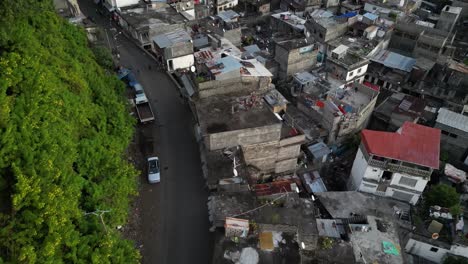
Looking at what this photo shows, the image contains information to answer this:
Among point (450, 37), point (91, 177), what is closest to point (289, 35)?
point (450, 37)

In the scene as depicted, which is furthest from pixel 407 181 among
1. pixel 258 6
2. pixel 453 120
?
pixel 258 6

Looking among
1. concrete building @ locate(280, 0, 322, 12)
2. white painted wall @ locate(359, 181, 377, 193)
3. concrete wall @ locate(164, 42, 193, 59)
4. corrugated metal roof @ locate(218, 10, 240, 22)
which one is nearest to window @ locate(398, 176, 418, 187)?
white painted wall @ locate(359, 181, 377, 193)

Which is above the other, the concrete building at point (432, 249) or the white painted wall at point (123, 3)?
the white painted wall at point (123, 3)

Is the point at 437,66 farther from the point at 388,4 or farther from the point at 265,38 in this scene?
the point at 265,38

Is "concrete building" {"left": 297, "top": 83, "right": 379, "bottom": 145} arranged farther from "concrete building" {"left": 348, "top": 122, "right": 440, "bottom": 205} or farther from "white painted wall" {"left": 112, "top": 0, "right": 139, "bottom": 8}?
"white painted wall" {"left": 112, "top": 0, "right": 139, "bottom": 8}

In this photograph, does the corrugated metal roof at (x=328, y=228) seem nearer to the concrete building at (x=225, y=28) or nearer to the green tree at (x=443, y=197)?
the green tree at (x=443, y=197)

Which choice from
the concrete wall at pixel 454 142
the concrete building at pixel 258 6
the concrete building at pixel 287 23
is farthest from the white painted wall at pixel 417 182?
the concrete building at pixel 258 6
